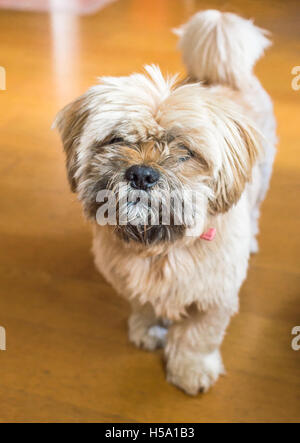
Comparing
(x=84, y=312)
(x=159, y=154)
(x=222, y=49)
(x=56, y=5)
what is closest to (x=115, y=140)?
(x=159, y=154)

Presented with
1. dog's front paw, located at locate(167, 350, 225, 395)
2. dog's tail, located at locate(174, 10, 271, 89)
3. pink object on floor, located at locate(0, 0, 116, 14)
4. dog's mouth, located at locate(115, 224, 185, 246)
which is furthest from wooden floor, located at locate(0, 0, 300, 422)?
pink object on floor, located at locate(0, 0, 116, 14)

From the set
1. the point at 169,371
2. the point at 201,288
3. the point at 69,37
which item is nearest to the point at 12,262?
the point at 169,371

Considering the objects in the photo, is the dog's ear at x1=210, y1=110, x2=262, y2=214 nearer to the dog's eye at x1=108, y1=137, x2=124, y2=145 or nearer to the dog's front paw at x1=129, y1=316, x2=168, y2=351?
the dog's eye at x1=108, y1=137, x2=124, y2=145

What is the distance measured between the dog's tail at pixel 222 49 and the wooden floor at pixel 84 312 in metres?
0.64

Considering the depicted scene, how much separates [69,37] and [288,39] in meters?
1.55

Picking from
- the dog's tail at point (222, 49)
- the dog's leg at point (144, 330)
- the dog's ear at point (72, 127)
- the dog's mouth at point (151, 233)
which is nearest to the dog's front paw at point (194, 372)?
the dog's leg at point (144, 330)

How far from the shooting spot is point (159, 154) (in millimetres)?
961

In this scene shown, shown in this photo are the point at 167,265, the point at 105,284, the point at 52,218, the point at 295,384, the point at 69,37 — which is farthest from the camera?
the point at 69,37

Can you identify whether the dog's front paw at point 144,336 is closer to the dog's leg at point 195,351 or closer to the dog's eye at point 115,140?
the dog's leg at point 195,351

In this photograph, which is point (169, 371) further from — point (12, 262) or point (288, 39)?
point (288, 39)

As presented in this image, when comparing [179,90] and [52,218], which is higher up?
[179,90]

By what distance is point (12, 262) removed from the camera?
5.49 ft

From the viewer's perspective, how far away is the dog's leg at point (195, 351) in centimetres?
123

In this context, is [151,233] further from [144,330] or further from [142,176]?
[144,330]
